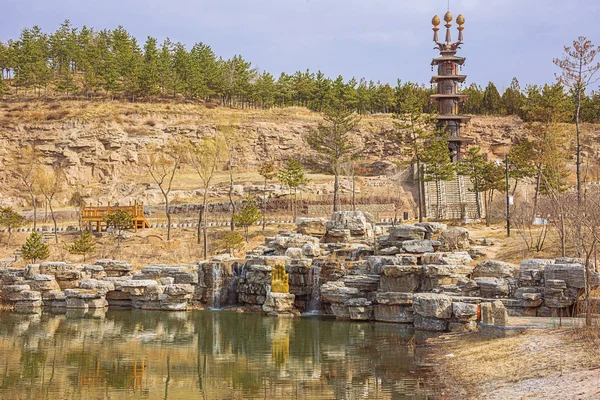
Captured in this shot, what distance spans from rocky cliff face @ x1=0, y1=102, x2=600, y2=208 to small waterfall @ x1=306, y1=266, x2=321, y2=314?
32297 mm

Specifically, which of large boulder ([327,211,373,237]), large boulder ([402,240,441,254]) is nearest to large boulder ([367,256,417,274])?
large boulder ([402,240,441,254])

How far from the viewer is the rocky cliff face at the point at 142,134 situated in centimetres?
6053

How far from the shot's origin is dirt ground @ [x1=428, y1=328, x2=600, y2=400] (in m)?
10.3

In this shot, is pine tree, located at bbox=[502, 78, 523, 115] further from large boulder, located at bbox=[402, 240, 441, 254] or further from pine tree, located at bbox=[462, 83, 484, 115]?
large boulder, located at bbox=[402, 240, 441, 254]

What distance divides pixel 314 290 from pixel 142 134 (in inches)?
1692

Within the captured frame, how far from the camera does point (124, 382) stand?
13531 mm

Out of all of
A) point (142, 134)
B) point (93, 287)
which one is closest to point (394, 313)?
point (93, 287)

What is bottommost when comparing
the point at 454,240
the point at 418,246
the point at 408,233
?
the point at 418,246

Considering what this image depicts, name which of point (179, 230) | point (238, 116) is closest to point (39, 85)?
point (238, 116)

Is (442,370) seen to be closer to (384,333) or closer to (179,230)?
(384,333)

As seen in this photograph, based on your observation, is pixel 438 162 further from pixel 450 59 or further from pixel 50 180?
pixel 50 180

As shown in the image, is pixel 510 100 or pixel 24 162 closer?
pixel 24 162

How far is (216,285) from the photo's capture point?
26766mm

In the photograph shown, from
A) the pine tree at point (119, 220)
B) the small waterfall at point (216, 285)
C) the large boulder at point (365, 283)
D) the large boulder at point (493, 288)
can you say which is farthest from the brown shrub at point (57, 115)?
the large boulder at point (493, 288)
